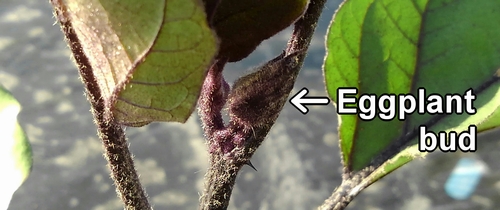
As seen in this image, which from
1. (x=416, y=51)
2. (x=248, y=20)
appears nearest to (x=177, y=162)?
(x=416, y=51)

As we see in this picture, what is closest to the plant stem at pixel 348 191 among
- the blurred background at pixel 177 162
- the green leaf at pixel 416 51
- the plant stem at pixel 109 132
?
the green leaf at pixel 416 51

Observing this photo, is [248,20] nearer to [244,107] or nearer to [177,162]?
[244,107]

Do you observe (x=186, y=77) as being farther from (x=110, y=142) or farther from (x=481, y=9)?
(x=481, y=9)

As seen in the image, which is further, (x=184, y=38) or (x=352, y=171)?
(x=352, y=171)

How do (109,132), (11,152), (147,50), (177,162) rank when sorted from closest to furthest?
(147,50) < (109,132) < (11,152) < (177,162)

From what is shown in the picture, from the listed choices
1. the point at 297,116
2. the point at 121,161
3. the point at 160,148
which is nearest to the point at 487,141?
the point at 297,116
